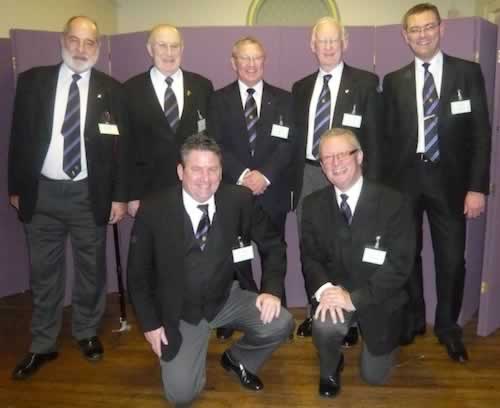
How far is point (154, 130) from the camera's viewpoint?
2.77 meters

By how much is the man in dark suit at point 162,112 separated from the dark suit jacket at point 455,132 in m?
1.13

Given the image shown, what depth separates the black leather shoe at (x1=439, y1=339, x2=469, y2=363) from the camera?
8.71ft

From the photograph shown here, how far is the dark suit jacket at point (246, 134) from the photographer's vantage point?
2783 mm

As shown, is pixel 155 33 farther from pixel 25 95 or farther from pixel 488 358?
pixel 488 358

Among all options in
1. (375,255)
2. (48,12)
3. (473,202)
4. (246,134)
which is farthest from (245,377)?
(48,12)

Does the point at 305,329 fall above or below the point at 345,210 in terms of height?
below

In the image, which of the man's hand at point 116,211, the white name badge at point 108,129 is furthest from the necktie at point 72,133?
the man's hand at point 116,211

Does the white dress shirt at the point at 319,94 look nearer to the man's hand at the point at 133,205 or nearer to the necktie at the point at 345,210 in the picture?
the necktie at the point at 345,210

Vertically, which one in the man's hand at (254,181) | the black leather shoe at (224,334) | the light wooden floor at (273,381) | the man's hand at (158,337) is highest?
the man's hand at (254,181)

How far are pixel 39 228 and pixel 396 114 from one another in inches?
79.8

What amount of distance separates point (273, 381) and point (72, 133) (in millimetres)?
1644

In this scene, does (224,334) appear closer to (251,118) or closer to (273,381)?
(273,381)

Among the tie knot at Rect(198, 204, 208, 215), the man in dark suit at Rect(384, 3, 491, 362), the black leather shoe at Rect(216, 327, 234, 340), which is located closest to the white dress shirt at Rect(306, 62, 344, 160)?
the man in dark suit at Rect(384, 3, 491, 362)

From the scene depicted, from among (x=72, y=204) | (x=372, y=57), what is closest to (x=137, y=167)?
(x=72, y=204)
